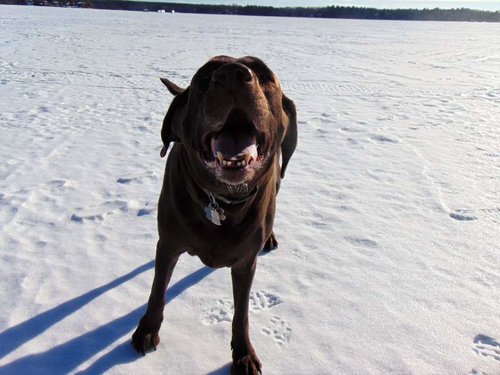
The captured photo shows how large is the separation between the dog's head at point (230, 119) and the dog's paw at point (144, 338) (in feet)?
3.07

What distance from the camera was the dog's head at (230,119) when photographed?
1.82 meters

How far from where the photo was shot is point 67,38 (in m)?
17.1

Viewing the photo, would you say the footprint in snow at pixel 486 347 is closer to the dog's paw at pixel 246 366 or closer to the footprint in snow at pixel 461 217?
the dog's paw at pixel 246 366

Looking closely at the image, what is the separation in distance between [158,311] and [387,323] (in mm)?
1292

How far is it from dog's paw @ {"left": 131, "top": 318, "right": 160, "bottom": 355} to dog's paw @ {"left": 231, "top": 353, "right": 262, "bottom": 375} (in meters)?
0.43

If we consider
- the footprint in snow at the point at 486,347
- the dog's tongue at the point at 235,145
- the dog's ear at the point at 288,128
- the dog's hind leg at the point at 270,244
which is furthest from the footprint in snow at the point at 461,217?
the dog's tongue at the point at 235,145

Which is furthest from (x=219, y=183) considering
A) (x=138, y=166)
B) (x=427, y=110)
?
(x=427, y=110)

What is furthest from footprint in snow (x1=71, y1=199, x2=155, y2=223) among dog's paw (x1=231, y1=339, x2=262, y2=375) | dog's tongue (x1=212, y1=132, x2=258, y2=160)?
dog's tongue (x1=212, y1=132, x2=258, y2=160)

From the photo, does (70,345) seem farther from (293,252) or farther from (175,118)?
(293,252)

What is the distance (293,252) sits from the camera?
10.8 ft

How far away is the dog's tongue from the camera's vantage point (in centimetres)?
189

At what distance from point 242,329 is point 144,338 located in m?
0.50

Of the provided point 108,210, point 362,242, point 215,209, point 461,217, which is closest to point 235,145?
point 215,209

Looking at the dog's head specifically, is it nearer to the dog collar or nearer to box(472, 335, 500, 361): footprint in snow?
the dog collar
